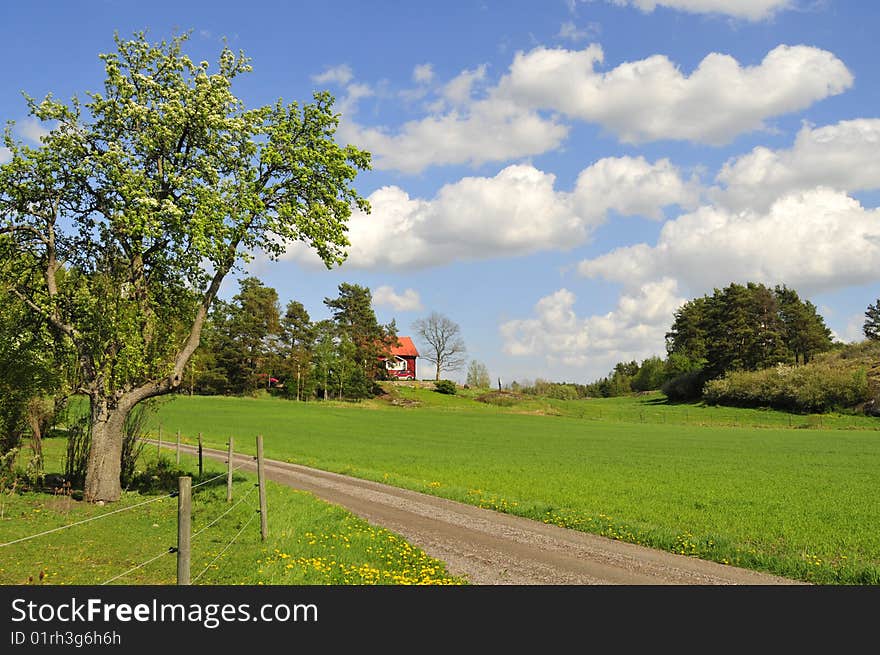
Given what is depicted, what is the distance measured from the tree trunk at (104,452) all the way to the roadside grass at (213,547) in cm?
59

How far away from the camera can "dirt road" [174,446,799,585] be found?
1212 centimetres

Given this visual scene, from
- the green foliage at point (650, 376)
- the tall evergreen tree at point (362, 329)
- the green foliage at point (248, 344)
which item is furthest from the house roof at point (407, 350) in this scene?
the green foliage at point (650, 376)

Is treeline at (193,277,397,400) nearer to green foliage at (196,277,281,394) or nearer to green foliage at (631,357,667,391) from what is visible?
green foliage at (196,277,281,394)

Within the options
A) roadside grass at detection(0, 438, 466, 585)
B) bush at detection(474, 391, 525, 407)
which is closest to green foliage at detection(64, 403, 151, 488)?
roadside grass at detection(0, 438, 466, 585)

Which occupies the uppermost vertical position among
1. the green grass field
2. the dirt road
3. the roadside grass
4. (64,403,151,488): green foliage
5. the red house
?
the red house

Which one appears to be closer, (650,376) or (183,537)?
(183,537)

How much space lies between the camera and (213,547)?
14.3m

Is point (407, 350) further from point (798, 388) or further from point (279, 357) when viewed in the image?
point (798, 388)

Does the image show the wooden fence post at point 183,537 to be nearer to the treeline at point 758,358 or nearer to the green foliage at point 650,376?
the treeline at point 758,358

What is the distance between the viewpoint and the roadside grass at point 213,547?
11.6 meters

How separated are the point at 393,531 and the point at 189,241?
11.7 m

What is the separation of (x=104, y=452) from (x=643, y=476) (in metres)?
24.2

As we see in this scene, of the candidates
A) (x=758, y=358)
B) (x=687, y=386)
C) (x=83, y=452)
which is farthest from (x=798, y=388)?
(x=83, y=452)

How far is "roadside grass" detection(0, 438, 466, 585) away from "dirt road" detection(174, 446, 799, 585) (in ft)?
2.84
